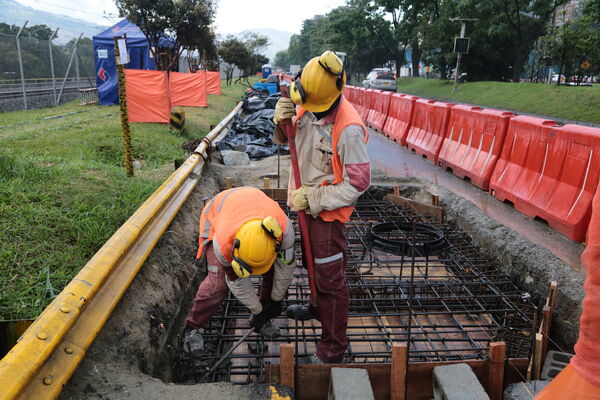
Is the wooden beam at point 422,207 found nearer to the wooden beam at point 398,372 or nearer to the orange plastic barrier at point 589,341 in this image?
the wooden beam at point 398,372

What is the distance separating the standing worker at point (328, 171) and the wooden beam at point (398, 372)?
17.1 inches

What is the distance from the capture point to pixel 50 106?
1784 cm

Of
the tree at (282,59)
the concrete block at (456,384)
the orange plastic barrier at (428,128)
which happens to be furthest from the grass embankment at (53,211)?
the tree at (282,59)

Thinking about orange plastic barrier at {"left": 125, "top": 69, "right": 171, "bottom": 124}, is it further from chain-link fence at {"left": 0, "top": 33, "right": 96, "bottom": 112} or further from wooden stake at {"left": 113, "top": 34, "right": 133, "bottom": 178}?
wooden stake at {"left": 113, "top": 34, "right": 133, "bottom": 178}

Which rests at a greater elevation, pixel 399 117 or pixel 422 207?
pixel 399 117

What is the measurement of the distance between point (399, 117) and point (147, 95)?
6.55 m

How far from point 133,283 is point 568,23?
25045 millimetres

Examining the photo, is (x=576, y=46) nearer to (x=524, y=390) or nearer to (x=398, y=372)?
(x=524, y=390)

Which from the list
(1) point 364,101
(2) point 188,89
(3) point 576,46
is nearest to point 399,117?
(1) point 364,101

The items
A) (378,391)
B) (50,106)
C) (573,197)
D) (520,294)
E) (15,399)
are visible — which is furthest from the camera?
(50,106)

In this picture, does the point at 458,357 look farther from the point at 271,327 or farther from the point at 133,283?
the point at 133,283

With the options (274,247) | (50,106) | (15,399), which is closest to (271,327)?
(274,247)

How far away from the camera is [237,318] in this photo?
389 centimetres

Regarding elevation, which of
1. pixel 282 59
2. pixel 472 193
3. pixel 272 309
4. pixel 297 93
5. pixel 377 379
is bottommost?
pixel 377 379
